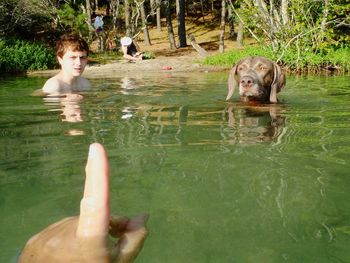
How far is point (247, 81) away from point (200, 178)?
3738 mm


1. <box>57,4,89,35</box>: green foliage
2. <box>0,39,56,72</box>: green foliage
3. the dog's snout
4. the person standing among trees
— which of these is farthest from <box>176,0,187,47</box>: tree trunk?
the dog's snout

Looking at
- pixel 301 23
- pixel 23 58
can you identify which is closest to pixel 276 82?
pixel 301 23

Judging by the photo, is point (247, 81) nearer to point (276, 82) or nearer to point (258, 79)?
point (258, 79)

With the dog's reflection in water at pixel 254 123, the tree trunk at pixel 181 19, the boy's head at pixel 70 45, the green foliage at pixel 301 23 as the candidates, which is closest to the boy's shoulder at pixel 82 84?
the boy's head at pixel 70 45

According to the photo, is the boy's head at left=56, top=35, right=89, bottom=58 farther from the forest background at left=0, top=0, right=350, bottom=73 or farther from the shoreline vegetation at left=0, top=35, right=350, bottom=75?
the shoreline vegetation at left=0, top=35, right=350, bottom=75

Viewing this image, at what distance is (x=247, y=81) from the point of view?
21.4ft

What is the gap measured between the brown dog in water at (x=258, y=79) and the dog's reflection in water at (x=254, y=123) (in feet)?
0.67

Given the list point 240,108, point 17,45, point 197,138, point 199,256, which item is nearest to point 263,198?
point 199,256

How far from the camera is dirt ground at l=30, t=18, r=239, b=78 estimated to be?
55.1ft

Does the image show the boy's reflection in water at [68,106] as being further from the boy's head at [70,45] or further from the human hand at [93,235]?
the human hand at [93,235]

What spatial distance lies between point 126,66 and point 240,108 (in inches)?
485

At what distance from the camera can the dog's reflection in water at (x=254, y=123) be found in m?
4.32

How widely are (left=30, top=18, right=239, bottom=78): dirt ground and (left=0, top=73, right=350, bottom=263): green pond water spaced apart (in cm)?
996

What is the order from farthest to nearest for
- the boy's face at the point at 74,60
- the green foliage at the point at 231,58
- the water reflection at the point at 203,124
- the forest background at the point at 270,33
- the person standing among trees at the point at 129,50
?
1. the person standing among trees at the point at 129,50
2. the green foliage at the point at 231,58
3. the forest background at the point at 270,33
4. the boy's face at the point at 74,60
5. the water reflection at the point at 203,124
